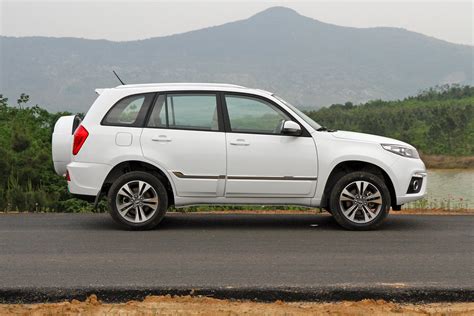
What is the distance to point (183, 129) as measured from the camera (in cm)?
1026

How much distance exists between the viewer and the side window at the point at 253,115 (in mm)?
10297

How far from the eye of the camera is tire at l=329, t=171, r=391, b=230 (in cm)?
1016

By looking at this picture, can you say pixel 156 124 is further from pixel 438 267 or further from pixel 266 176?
pixel 438 267

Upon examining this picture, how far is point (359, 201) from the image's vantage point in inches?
404

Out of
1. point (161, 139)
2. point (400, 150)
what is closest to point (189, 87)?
point (161, 139)

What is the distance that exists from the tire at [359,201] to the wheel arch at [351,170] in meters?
0.14

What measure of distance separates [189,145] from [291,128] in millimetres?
1329

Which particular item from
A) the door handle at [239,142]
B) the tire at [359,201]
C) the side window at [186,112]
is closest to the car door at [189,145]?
the side window at [186,112]

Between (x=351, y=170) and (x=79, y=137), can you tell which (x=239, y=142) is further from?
(x=79, y=137)

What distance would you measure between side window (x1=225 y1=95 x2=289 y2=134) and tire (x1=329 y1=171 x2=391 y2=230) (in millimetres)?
1122

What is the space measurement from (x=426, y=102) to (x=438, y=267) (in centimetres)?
7912

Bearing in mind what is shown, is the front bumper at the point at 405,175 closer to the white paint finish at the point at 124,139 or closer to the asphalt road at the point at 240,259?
the asphalt road at the point at 240,259

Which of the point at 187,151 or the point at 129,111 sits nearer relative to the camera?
the point at 187,151

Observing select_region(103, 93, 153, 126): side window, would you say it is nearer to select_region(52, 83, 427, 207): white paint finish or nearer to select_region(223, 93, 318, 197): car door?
select_region(52, 83, 427, 207): white paint finish
